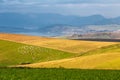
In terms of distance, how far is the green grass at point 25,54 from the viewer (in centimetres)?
10488

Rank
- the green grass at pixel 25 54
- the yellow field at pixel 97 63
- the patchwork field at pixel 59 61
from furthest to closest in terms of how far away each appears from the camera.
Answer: the green grass at pixel 25 54
the yellow field at pixel 97 63
the patchwork field at pixel 59 61

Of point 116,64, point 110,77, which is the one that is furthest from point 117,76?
point 116,64

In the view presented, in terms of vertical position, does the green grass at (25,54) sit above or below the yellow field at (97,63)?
below

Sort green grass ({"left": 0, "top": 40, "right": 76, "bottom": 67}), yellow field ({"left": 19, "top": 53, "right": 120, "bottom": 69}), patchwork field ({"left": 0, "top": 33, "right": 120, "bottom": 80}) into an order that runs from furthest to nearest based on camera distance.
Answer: green grass ({"left": 0, "top": 40, "right": 76, "bottom": 67})
yellow field ({"left": 19, "top": 53, "right": 120, "bottom": 69})
patchwork field ({"left": 0, "top": 33, "right": 120, "bottom": 80})

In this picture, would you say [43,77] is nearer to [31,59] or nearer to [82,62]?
[82,62]

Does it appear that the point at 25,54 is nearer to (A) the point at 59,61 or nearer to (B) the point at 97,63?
(A) the point at 59,61

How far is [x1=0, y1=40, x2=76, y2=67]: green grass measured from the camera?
4129 inches

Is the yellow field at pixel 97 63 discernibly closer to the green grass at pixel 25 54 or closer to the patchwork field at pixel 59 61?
the patchwork field at pixel 59 61

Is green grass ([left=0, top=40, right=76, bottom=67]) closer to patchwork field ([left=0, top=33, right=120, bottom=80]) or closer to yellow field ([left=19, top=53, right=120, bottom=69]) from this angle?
patchwork field ([left=0, top=33, right=120, bottom=80])

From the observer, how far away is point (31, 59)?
106 m

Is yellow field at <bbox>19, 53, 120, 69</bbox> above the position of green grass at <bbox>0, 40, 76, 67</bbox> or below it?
above

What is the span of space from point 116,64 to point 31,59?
46053mm

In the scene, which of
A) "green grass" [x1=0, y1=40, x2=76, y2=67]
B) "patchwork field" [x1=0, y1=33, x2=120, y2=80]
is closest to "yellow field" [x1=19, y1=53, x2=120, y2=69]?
"patchwork field" [x1=0, y1=33, x2=120, y2=80]

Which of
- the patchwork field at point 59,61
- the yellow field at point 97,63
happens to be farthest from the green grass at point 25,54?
the yellow field at point 97,63
